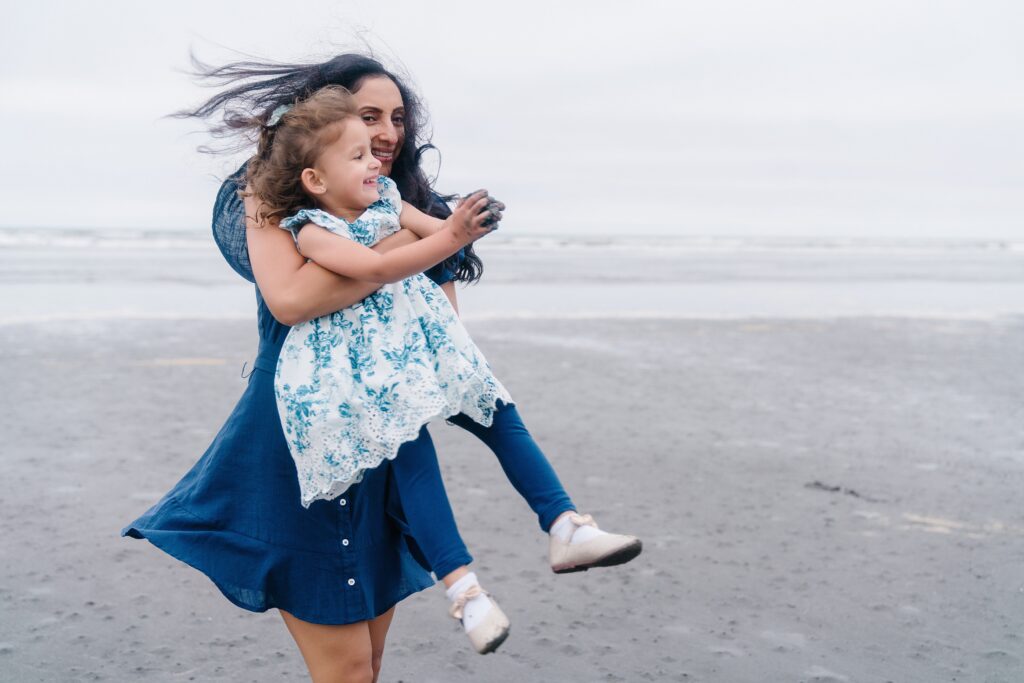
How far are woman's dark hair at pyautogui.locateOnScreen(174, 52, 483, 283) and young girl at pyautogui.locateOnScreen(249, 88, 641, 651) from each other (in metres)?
0.19

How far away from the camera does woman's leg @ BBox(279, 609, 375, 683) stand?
268 centimetres

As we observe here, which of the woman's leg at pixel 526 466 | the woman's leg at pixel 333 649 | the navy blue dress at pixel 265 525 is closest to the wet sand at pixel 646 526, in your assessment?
the woman's leg at pixel 333 649

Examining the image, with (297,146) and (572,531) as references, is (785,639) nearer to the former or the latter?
(572,531)

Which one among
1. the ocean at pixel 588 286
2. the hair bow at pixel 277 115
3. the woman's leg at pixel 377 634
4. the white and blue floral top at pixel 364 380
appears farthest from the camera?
the ocean at pixel 588 286

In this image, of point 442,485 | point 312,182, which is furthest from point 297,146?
point 442,485

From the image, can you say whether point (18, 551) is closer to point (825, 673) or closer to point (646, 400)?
point (825, 673)

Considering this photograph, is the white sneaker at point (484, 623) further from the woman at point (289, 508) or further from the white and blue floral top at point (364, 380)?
the white and blue floral top at point (364, 380)

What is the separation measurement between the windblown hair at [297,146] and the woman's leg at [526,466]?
0.70 meters

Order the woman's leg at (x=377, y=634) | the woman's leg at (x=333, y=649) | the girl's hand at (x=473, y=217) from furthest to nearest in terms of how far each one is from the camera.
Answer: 1. the woman's leg at (x=377, y=634)
2. the woman's leg at (x=333, y=649)
3. the girl's hand at (x=473, y=217)

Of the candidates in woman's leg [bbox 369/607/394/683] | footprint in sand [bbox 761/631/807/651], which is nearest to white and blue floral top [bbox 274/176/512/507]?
woman's leg [bbox 369/607/394/683]

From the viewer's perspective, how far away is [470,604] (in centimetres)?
240

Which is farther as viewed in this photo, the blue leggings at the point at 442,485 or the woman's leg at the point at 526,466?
the woman's leg at the point at 526,466

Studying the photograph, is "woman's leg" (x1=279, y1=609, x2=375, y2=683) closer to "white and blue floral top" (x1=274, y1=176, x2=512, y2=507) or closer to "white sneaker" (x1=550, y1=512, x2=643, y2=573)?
"white and blue floral top" (x1=274, y1=176, x2=512, y2=507)

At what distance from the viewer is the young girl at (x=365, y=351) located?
2.38 m
